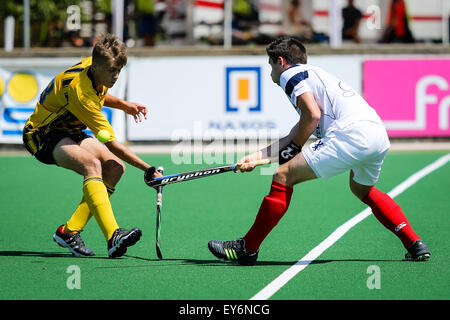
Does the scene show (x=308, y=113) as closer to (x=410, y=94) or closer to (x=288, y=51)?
(x=288, y=51)

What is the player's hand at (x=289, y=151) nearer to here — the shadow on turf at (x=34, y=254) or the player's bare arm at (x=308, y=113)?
the player's bare arm at (x=308, y=113)

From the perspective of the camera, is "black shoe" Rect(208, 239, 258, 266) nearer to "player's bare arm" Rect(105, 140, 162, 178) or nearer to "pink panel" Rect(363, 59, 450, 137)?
"player's bare arm" Rect(105, 140, 162, 178)

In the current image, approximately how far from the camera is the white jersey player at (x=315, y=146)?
5.84 m

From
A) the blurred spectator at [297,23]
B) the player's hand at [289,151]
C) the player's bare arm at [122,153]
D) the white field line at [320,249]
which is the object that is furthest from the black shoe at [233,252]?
the blurred spectator at [297,23]

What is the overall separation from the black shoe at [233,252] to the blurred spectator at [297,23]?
10.5m

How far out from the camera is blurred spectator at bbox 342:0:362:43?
15464 mm

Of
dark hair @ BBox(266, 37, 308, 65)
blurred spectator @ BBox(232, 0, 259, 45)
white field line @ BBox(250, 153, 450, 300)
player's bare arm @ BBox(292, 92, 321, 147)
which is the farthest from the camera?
blurred spectator @ BBox(232, 0, 259, 45)

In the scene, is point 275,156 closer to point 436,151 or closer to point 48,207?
point 48,207

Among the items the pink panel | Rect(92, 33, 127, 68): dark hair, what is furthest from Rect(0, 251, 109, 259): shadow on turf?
the pink panel

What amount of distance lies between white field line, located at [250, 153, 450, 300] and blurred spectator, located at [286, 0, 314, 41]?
5.84 m

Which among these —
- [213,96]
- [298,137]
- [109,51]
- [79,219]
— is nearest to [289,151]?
[298,137]

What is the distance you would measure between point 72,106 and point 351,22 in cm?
1004

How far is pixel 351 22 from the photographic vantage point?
15.5m
